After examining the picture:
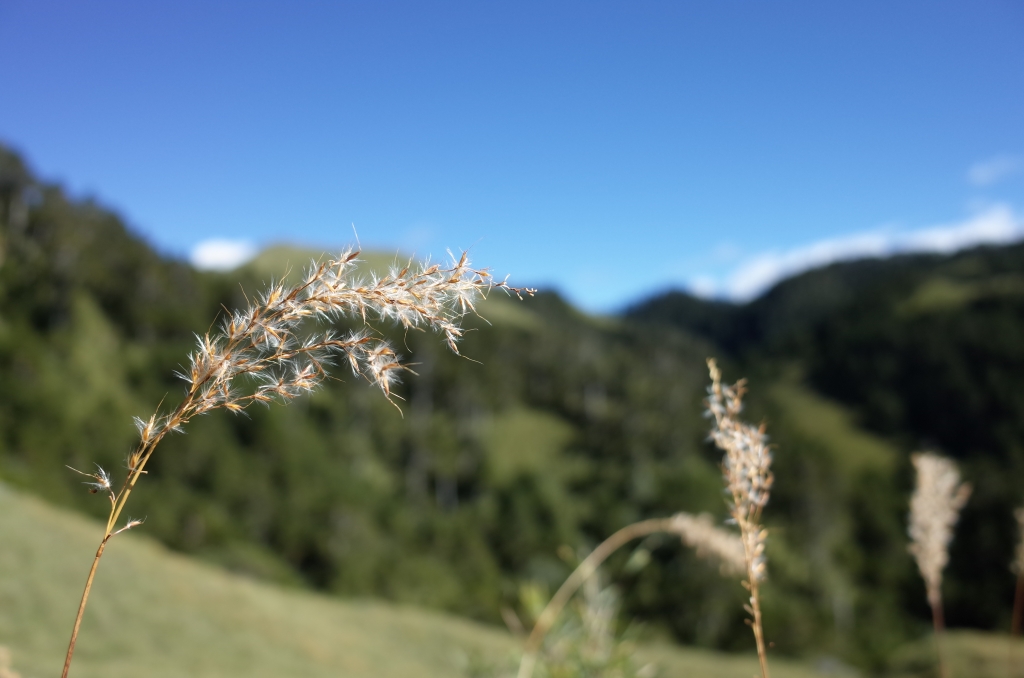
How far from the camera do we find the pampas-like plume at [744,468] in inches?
72.6

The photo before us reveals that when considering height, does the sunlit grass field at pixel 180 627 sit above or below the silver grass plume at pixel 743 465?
below

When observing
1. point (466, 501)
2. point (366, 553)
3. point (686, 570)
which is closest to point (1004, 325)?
point (686, 570)

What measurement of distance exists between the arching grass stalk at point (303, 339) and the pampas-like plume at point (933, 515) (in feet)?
8.70

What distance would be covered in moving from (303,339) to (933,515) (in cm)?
314

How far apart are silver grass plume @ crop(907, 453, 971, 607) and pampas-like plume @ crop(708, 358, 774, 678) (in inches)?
66.6

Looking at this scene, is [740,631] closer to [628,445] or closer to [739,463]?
[628,445]

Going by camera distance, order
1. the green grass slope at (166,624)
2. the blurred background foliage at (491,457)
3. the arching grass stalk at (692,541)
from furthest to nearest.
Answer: the blurred background foliage at (491,457)
the green grass slope at (166,624)
the arching grass stalk at (692,541)

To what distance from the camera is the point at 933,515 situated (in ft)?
10.8

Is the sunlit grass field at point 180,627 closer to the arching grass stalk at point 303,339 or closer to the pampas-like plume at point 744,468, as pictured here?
the pampas-like plume at point 744,468

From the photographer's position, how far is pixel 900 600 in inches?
3378

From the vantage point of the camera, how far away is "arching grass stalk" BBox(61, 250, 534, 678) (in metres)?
1.57

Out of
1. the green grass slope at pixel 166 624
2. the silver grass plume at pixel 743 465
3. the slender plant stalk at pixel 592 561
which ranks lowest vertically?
the green grass slope at pixel 166 624

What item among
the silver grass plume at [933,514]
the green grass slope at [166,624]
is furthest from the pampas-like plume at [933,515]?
the green grass slope at [166,624]

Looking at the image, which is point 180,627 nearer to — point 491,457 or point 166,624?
point 166,624
